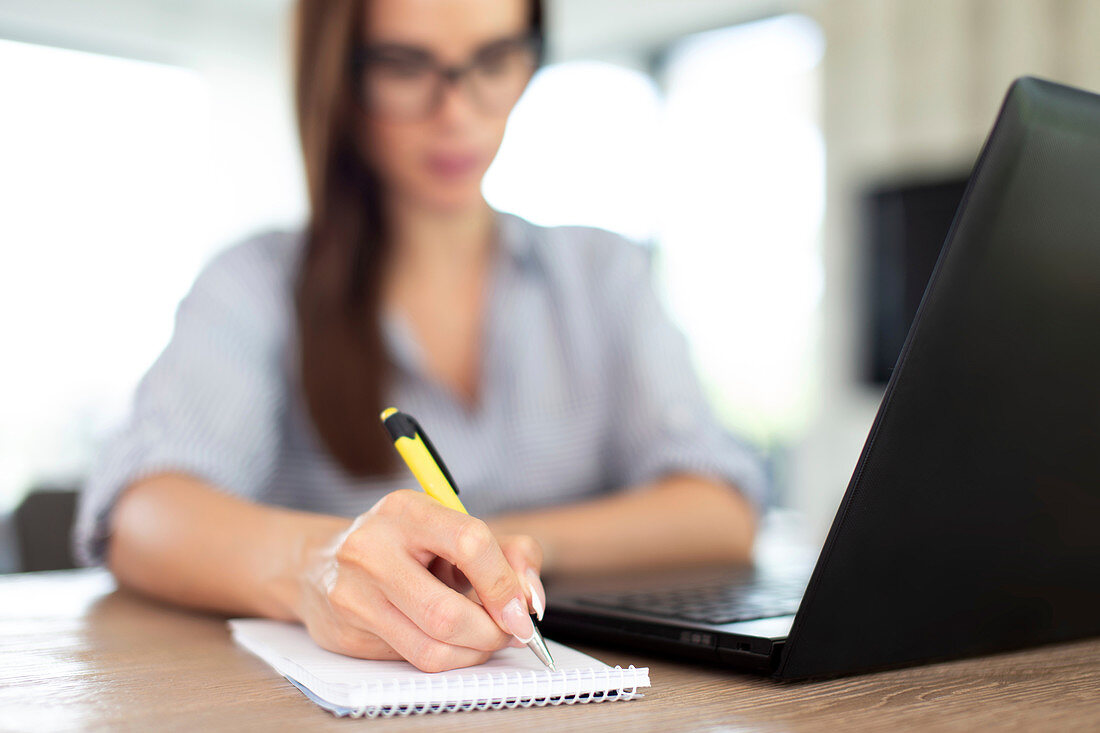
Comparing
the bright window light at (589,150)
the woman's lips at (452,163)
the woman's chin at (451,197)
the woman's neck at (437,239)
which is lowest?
the woman's neck at (437,239)

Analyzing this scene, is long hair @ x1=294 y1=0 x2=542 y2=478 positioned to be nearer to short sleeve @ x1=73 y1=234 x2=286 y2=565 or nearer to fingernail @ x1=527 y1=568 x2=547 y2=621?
short sleeve @ x1=73 y1=234 x2=286 y2=565

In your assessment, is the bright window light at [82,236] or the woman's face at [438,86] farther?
the bright window light at [82,236]

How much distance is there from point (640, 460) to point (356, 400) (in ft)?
1.18

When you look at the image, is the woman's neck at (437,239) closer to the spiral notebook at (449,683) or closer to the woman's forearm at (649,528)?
the woman's forearm at (649,528)

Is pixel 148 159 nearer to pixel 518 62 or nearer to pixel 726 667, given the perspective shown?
pixel 518 62

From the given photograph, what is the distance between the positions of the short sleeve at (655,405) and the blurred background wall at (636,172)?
2.17 m

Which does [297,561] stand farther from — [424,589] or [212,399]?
[212,399]

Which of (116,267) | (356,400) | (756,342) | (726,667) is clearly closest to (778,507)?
(756,342)

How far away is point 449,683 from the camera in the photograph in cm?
41

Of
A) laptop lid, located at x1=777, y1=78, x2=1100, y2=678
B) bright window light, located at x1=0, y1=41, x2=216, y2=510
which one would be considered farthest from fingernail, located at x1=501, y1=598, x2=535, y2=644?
bright window light, located at x1=0, y1=41, x2=216, y2=510

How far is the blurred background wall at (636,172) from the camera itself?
3.34 meters

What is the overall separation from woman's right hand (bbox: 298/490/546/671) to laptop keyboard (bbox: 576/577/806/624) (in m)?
0.10

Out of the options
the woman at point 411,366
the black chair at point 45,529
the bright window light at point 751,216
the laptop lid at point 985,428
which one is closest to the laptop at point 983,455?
the laptop lid at point 985,428

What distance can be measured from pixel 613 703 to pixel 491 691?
0.05 metres
